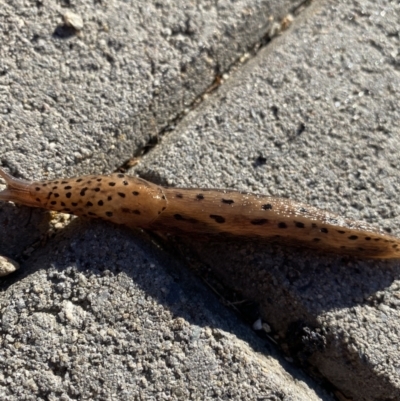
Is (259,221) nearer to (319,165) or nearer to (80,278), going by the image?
(319,165)

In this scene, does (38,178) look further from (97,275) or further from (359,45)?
(359,45)

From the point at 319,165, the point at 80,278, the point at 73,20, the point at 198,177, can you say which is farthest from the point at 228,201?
the point at 73,20

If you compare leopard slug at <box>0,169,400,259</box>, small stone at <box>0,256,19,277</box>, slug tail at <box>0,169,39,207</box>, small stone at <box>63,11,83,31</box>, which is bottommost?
small stone at <box>0,256,19,277</box>

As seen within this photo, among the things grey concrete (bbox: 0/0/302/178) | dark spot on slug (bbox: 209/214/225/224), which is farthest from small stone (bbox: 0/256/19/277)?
dark spot on slug (bbox: 209/214/225/224)

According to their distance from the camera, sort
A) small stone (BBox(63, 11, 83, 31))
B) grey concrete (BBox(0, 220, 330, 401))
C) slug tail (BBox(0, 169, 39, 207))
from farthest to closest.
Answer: small stone (BBox(63, 11, 83, 31))
slug tail (BBox(0, 169, 39, 207))
grey concrete (BBox(0, 220, 330, 401))

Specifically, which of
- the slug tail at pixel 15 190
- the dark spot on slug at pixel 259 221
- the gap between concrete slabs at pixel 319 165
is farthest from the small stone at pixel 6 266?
the dark spot on slug at pixel 259 221

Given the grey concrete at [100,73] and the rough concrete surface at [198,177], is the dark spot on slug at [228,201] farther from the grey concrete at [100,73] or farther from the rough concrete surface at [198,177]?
the grey concrete at [100,73]

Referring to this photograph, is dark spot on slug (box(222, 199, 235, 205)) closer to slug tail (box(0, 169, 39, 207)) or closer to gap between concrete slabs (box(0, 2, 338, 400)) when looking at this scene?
gap between concrete slabs (box(0, 2, 338, 400))
